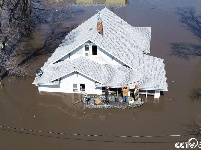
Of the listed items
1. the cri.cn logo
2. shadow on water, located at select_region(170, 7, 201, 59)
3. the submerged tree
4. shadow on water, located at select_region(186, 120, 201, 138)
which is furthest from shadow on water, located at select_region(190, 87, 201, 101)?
the submerged tree

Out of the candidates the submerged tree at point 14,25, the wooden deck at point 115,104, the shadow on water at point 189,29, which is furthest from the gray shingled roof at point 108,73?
the submerged tree at point 14,25

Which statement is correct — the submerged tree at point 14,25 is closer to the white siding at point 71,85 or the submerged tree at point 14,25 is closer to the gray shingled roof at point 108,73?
the gray shingled roof at point 108,73

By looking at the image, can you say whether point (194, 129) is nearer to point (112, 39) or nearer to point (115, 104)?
point (115, 104)

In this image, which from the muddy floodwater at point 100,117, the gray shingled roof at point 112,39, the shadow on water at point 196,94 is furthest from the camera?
the gray shingled roof at point 112,39

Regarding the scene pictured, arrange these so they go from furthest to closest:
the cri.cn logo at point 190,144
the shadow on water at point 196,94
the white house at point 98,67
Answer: the shadow on water at point 196,94, the white house at point 98,67, the cri.cn logo at point 190,144

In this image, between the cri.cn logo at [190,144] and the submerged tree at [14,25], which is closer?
the cri.cn logo at [190,144]

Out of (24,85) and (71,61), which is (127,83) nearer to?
(71,61)

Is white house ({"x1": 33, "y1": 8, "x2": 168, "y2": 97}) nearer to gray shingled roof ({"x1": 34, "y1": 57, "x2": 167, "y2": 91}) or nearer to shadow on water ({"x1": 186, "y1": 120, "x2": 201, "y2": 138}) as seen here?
gray shingled roof ({"x1": 34, "y1": 57, "x2": 167, "y2": 91})
